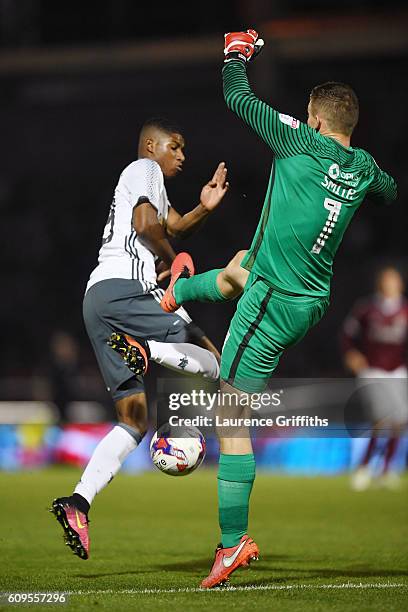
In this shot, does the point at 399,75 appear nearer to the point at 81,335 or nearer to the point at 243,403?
the point at 81,335

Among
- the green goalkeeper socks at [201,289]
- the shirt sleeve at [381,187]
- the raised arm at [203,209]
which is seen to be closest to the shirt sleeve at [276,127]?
the shirt sleeve at [381,187]

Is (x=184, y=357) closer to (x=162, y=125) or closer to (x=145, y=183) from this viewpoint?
(x=145, y=183)

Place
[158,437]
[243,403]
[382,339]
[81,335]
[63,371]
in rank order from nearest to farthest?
[243,403], [158,437], [382,339], [63,371], [81,335]

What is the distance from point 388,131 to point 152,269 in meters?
17.4

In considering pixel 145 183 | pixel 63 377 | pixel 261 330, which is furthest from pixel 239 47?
pixel 63 377

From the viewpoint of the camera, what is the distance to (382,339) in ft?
44.0

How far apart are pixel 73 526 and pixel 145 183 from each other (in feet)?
6.58

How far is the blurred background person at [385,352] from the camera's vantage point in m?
13.2

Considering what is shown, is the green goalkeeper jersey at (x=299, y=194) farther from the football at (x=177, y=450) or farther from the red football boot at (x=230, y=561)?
the red football boot at (x=230, y=561)

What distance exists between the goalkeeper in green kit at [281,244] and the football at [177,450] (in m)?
0.41

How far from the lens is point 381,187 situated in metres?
5.94

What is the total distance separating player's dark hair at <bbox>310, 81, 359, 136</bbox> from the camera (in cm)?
559

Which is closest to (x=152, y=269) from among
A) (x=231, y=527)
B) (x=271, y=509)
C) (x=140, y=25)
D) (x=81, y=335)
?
(x=231, y=527)

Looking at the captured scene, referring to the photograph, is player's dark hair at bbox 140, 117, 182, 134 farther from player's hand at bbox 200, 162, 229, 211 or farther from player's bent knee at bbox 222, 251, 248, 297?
player's bent knee at bbox 222, 251, 248, 297
